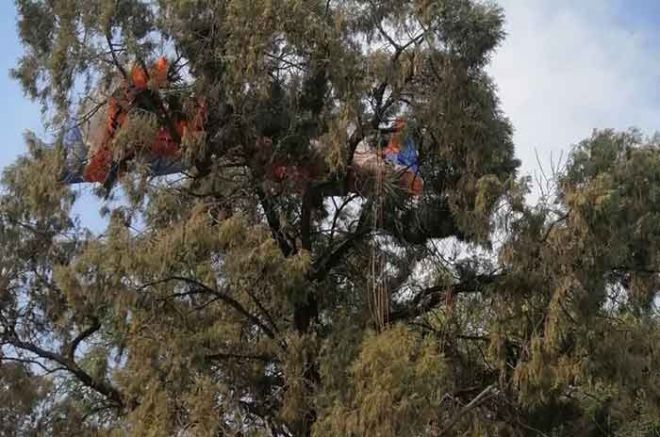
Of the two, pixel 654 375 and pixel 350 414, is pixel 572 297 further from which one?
pixel 350 414

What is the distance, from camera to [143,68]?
23.6 feet

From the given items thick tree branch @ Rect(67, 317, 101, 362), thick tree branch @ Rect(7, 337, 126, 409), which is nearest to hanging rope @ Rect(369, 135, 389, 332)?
thick tree branch @ Rect(7, 337, 126, 409)

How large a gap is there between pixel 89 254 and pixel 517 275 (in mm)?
2748

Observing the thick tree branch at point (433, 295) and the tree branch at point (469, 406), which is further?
the thick tree branch at point (433, 295)

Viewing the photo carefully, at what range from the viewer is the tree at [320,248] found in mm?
6715

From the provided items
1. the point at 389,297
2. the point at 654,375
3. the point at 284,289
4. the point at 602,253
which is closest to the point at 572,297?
the point at 602,253

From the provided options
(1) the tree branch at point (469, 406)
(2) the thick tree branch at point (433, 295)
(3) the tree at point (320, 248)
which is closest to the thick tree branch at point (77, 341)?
(3) the tree at point (320, 248)

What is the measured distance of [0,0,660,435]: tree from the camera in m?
6.71

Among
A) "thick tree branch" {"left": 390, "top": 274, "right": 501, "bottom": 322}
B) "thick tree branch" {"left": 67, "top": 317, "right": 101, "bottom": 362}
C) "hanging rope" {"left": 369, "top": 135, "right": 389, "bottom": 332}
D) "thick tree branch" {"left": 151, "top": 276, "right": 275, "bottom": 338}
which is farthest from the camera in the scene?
"thick tree branch" {"left": 67, "top": 317, "right": 101, "bottom": 362}

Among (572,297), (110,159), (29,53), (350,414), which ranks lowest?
(350,414)

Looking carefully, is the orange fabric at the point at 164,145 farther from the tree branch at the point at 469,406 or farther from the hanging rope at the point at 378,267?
the tree branch at the point at 469,406

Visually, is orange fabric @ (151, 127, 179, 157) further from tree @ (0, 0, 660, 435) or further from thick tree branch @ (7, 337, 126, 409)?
thick tree branch @ (7, 337, 126, 409)

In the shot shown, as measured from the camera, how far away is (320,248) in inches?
310

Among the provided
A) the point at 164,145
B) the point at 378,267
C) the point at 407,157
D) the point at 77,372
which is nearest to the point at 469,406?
the point at 378,267
